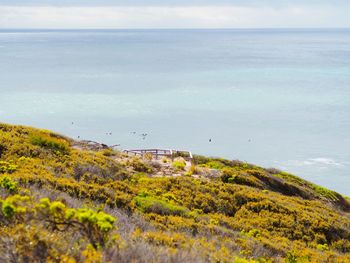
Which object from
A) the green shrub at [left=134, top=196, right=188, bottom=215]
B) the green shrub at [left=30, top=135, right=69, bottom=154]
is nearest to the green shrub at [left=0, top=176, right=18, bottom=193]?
the green shrub at [left=134, top=196, right=188, bottom=215]

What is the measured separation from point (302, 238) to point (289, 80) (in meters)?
109

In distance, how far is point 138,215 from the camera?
11.8 m

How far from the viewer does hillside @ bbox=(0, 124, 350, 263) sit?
21.1ft

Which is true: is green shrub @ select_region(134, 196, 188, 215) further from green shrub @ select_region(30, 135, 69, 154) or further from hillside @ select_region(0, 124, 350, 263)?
green shrub @ select_region(30, 135, 69, 154)

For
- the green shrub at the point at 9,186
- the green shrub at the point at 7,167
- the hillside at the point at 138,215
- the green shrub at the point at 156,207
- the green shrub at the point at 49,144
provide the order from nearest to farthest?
the hillside at the point at 138,215 → the green shrub at the point at 9,186 → the green shrub at the point at 156,207 → the green shrub at the point at 7,167 → the green shrub at the point at 49,144

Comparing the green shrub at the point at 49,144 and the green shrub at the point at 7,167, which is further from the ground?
the green shrub at the point at 7,167

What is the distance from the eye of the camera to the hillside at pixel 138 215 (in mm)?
6445

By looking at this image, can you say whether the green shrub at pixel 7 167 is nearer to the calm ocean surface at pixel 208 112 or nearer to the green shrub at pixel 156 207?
the green shrub at pixel 156 207

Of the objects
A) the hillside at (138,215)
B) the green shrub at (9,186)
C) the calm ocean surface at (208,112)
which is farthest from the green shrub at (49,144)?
the calm ocean surface at (208,112)

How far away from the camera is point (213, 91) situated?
99.7 meters

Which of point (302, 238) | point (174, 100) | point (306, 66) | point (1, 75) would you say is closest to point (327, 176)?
point (302, 238)

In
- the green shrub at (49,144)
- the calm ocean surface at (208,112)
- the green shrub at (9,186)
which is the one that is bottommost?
the calm ocean surface at (208,112)

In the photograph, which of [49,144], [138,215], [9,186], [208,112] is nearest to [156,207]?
[138,215]

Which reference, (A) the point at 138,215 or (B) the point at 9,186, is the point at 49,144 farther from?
(B) the point at 9,186
